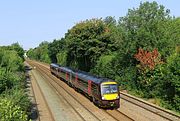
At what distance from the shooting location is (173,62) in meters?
29.5

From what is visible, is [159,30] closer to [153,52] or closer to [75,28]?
[153,52]

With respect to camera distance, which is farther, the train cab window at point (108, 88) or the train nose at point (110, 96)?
the train cab window at point (108, 88)

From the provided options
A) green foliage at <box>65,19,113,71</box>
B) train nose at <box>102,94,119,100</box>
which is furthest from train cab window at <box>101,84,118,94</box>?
green foliage at <box>65,19,113,71</box>

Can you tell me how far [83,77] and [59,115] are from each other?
32.3 ft

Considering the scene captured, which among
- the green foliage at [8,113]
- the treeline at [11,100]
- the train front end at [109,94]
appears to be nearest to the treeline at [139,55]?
the train front end at [109,94]

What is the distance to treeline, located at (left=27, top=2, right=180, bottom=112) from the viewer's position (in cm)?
3121

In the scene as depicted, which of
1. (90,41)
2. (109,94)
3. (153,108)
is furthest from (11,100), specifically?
(90,41)

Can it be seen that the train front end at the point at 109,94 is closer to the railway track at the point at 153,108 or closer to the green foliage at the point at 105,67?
the railway track at the point at 153,108

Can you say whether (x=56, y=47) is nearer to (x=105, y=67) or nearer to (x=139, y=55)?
(x=105, y=67)

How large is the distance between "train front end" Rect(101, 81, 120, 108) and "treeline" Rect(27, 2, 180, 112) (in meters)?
4.44

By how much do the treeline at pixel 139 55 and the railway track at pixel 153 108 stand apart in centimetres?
123

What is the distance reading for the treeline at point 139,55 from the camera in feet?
102

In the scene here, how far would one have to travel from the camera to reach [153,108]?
29.5 m

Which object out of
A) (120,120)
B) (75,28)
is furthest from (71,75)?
(120,120)
